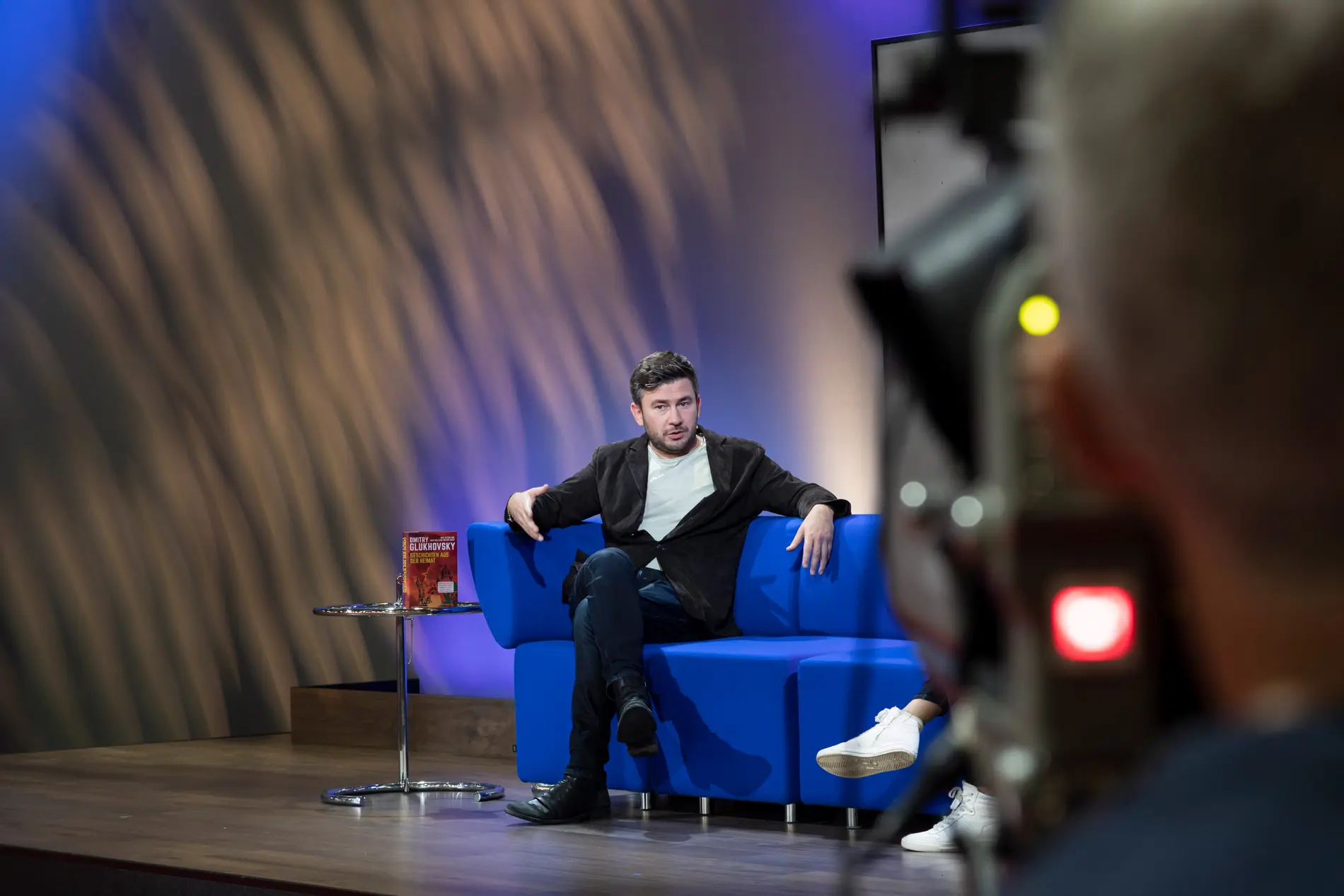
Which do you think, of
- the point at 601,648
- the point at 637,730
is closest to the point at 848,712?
the point at 637,730

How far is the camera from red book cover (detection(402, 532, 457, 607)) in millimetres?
4031

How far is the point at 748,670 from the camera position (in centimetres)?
356

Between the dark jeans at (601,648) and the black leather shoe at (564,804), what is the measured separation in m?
0.03

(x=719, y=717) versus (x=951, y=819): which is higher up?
(x=719, y=717)

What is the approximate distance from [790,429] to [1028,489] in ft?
13.5

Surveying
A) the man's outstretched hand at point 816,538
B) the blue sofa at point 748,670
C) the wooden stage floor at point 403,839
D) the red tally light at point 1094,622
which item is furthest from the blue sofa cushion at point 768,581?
the red tally light at point 1094,622

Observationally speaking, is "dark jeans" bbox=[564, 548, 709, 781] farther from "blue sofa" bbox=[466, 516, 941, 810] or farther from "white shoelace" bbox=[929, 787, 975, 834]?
"white shoelace" bbox=[929, 787, 975, 834]

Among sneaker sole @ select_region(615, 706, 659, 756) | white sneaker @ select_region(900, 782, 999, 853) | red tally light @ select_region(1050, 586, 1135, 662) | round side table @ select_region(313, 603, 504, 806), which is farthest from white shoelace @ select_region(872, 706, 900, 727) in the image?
red tally light @ select_region(1050, 586, 1135, 662)

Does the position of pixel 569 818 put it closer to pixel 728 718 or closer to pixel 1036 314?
pixel 728 718

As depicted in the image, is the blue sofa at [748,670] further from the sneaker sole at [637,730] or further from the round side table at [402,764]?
the sneaker sole at [637,730]

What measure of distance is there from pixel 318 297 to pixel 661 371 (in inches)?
81.9

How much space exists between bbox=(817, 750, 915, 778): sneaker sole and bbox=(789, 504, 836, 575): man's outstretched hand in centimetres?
72

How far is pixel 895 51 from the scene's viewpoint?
4488mm

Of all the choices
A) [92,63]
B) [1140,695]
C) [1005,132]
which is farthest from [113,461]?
[1140,695]
